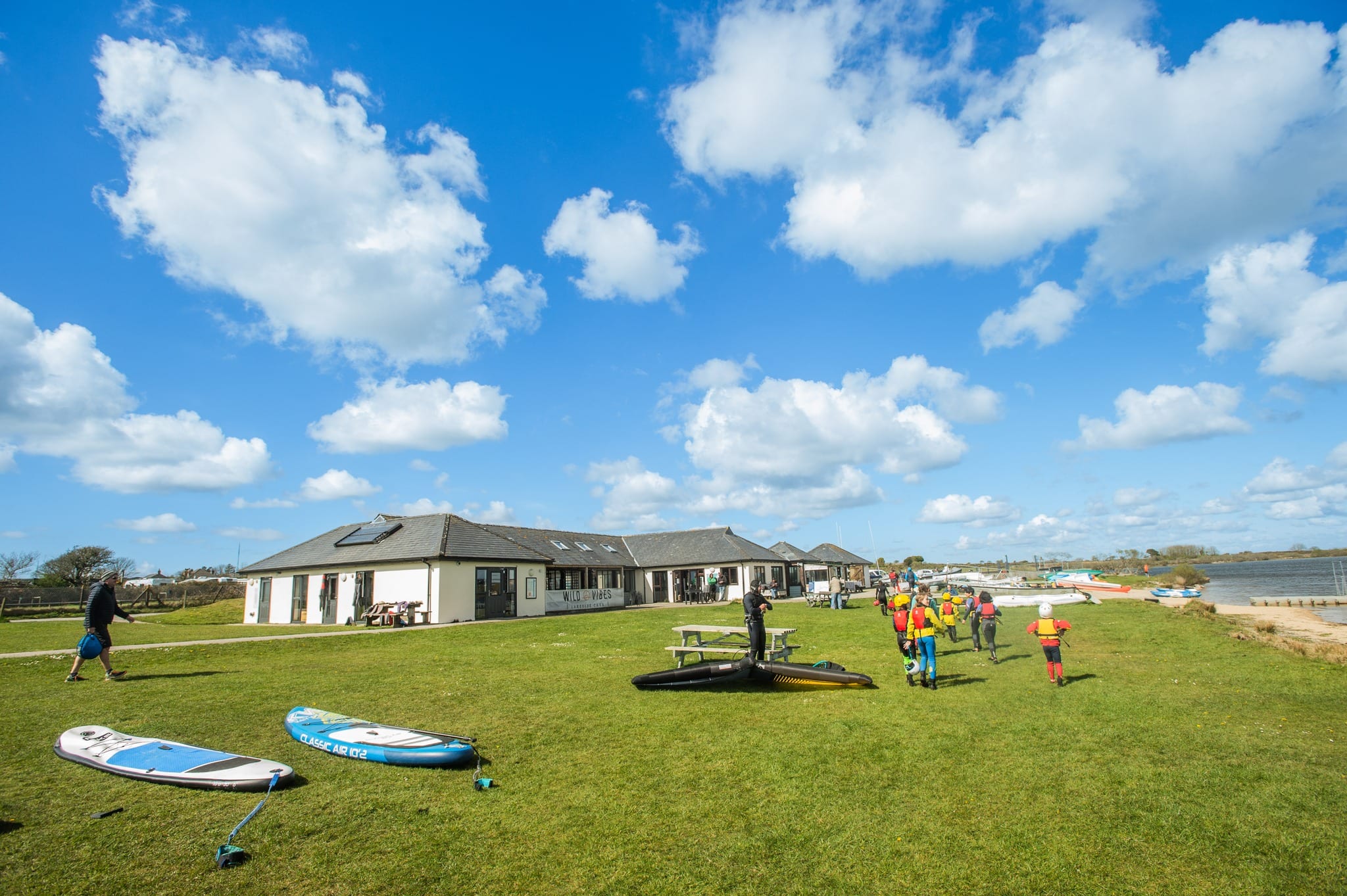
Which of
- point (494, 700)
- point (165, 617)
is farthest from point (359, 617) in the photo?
point (494, 700)

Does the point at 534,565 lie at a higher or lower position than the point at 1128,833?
higher

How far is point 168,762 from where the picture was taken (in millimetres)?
Result: 6531

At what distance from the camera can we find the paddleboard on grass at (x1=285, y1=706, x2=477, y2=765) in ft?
22.9

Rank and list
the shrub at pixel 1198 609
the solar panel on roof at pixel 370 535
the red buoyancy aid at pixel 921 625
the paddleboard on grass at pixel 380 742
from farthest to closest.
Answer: the solar panel on roof at pixel 370 535 < the shrub at pixel 1198 609 < the red buoyancy aid at pixel 921 625 < the paddleboard on grass at pixel 380 742

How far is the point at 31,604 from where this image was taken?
39844 mm

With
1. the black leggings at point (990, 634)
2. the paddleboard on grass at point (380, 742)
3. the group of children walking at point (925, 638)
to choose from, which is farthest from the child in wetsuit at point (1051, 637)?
the paddleboard on grass at point (380, 742)

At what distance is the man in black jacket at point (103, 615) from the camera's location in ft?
38.6

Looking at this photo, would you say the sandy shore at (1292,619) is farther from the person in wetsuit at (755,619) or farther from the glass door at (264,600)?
the glass door at (264,600)

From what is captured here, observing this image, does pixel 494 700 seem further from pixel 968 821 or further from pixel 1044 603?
pixel 1044 603

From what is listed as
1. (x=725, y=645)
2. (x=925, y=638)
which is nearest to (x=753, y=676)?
(x=925, y=638)

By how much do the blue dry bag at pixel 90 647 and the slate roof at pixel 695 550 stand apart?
34874mm

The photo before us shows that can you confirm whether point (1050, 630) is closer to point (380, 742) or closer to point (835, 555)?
point (380, 742)

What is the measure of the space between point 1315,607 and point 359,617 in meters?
56.8

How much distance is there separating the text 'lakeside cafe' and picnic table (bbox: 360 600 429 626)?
0.13 metres
